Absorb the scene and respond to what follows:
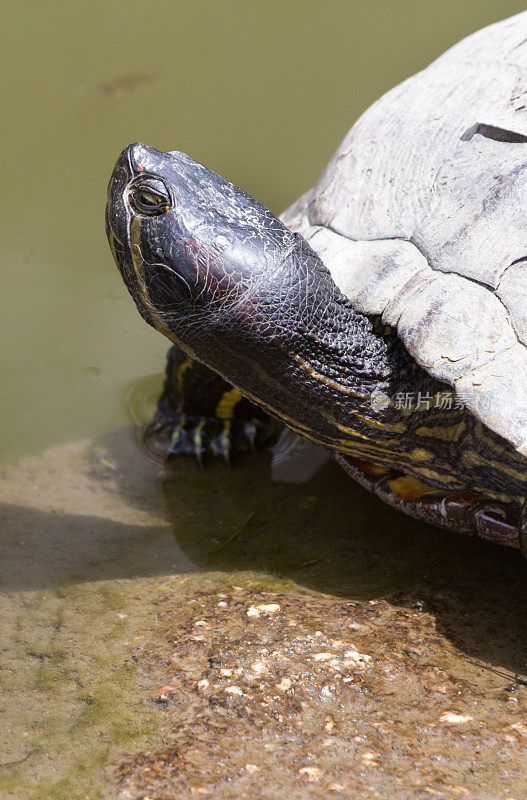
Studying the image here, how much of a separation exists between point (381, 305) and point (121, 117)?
4.18 m

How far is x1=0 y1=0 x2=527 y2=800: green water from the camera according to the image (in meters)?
2.34

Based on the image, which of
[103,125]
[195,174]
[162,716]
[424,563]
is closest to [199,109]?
[103,125]

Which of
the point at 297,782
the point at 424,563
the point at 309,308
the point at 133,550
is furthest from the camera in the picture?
the point at 133,550

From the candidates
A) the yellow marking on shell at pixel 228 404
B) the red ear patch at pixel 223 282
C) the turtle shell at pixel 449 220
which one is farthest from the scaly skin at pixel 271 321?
the yellow marking on shell at pixel 228 404

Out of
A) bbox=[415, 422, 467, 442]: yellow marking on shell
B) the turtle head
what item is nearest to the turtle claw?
the turtle head

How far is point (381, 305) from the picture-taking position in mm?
2738

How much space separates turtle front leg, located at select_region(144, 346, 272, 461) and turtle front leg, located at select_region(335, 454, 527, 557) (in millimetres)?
928

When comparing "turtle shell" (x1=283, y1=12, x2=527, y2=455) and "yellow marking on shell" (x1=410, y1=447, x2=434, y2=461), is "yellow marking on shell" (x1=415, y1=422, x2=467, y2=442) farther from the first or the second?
"turtle shell" (x1=283, y1=12, x2=527, y2=455)

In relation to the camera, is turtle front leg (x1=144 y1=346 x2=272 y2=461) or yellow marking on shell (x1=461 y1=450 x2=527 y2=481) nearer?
yellow marking on shell (x1=461 y1=450 x2=527 y2=481)

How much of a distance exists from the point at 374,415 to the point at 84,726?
1563 millimetres

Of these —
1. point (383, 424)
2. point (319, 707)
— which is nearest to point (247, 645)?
point (319, 707)

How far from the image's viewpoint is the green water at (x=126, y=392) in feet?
7.69

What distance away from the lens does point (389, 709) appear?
6.77ft

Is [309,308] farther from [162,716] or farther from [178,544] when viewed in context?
[162,716]
